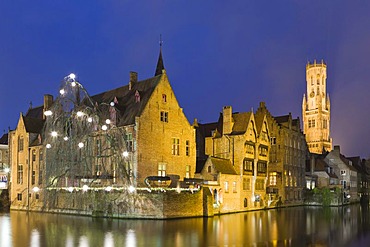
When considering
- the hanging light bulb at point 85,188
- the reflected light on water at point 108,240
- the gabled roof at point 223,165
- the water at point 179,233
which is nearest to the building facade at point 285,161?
the gabled roof at point 223,165

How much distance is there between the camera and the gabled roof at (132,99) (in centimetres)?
5069

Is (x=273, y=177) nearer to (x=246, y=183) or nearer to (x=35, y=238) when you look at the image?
(x=246, y=183)

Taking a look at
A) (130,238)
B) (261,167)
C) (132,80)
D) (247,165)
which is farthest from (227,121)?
(130,238)

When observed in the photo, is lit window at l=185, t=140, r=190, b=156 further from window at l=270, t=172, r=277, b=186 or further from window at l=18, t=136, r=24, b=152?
window at l=18, t=136, r=24, b=152

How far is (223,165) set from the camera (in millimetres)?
56062

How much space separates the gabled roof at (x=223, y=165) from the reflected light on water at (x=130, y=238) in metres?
21.8

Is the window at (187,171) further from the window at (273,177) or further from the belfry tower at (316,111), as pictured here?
the belfry tower at (316,111)

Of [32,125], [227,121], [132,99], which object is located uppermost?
[132,99]

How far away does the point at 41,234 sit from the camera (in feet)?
104

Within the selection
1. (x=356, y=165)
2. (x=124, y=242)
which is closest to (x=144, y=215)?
(x=124, y=242)

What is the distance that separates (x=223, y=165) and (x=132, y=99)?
1384 cm

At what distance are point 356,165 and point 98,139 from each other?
73893 mm

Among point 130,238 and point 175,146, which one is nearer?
point 130,238

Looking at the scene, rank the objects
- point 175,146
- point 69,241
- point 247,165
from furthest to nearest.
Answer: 1. point 247,165
2. point 175,146
3. point 69,241
